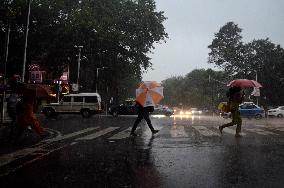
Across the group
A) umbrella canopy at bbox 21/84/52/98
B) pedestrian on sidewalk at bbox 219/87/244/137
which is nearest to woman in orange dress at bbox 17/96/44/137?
umbrella canopy at bbox 21/84/52/98

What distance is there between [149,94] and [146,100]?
289 millimetres

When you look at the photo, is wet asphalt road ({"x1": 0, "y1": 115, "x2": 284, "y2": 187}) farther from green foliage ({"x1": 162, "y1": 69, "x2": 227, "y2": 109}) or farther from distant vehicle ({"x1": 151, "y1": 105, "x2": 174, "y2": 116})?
green foliage ({"x1": 162, "y1": 69, "x2": 227, "y2": 109})

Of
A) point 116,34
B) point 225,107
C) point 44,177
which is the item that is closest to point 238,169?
point 44,177

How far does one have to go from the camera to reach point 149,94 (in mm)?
14867

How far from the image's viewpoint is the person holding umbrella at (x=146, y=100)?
578 inches

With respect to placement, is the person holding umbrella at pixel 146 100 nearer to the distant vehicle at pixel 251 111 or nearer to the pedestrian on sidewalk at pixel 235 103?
the pedestrian on sidewalk at pixel 235 103

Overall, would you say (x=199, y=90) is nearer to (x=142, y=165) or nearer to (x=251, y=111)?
(x=251, y=111)

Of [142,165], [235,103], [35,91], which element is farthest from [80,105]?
[142,165]

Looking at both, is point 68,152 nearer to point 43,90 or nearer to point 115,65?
point 43,90

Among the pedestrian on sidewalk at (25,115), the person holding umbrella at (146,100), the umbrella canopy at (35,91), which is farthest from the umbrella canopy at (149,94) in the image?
the pedestrian on sidewalk at (25,115)

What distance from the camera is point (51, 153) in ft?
30.2

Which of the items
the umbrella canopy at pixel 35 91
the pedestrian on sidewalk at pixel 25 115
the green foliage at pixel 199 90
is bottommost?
the pedestrian on sidewalk at pixel 25 115

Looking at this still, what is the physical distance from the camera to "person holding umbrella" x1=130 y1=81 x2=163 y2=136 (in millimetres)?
14672

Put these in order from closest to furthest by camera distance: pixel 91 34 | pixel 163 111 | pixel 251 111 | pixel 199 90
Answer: pixel 251 111
pixel 91 34
pixel 163 111
pixel 199 90
